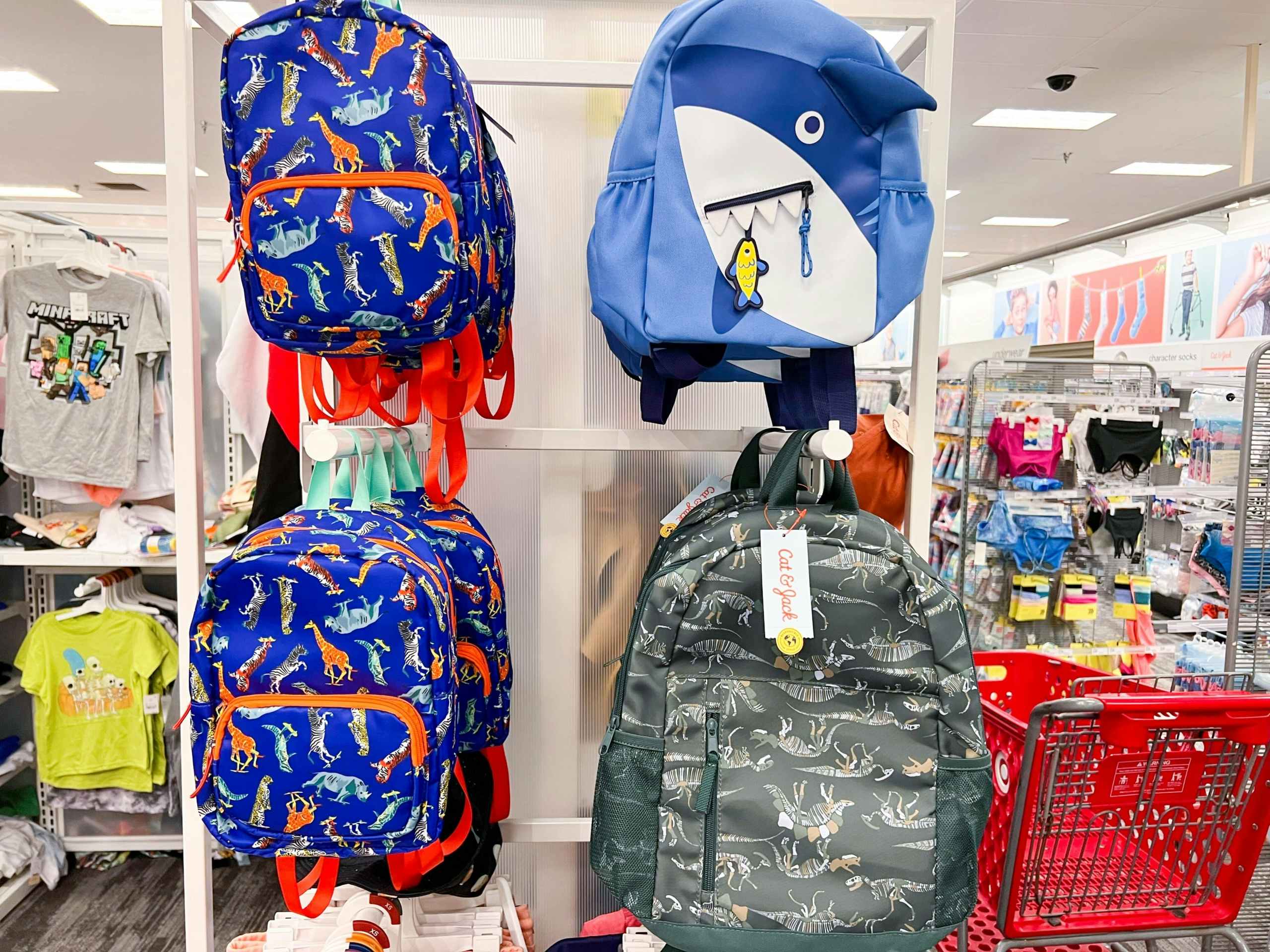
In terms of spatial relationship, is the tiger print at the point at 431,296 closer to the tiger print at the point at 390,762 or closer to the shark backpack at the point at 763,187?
the shark backpack at the point at 763,187

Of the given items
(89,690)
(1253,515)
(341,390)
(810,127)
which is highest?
(810,127)

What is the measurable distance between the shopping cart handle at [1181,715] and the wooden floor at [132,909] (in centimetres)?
220

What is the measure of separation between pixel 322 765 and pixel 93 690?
7.01 ft

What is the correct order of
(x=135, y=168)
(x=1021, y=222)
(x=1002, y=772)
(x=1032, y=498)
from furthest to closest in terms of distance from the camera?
1. (x=1021, y=222)
2. (x=135, y=168)
3. (x=1032, y=498)
4. (x=1002, y=772)

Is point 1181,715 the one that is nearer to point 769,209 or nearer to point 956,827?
point 956,827

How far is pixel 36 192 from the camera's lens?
8.10m

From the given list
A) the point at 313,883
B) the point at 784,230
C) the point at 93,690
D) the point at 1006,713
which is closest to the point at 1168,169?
the point at 1006,713

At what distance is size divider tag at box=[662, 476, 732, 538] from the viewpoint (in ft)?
4.28

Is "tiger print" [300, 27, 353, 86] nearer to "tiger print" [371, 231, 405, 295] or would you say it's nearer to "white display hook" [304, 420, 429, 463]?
"tiger print" [371, 231, 405, 295]

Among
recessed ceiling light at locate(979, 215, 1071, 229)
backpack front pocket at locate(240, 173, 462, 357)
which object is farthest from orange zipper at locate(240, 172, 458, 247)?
recessed ceiling light at locate(979, 215, 1071, 229)

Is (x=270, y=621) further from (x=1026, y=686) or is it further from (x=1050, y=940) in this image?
(x=1026, y=686)

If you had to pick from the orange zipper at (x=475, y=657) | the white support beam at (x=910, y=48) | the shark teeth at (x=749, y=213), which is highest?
the white support beam at (x=910, y=48)

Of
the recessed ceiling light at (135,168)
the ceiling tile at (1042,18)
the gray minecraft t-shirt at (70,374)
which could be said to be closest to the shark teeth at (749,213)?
the gray minecraft t-shirt at (70,374)

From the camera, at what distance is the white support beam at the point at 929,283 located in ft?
4.18
